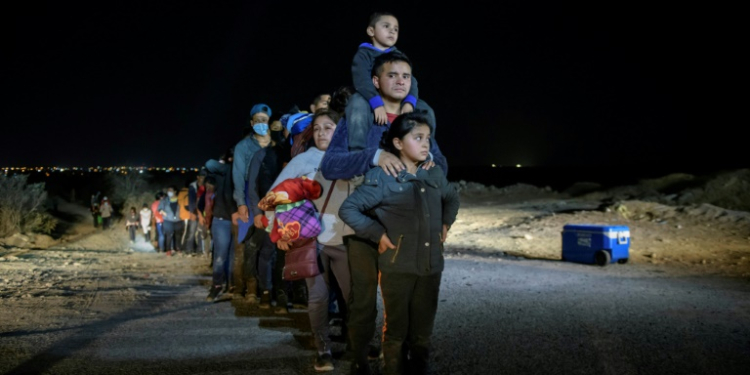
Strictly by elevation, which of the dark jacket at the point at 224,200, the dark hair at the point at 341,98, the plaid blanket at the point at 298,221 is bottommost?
the plaid blanket at the point at 298,221

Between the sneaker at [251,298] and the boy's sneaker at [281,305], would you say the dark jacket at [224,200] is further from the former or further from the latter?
the boy's sneaker at [281,305]

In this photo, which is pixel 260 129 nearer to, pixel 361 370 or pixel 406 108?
pixel 406 108

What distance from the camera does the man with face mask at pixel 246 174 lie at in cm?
658

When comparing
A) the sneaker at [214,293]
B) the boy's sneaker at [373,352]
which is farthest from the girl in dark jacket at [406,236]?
the sneaker at [214,293]

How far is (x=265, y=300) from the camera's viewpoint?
6.56 m

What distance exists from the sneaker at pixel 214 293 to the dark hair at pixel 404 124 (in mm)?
4158

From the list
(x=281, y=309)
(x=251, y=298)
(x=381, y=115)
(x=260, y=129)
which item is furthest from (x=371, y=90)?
(x=251, y=298)

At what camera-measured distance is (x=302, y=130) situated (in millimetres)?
5176

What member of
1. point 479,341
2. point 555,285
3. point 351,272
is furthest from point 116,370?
point 555,285

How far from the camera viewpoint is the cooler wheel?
10.2 meters

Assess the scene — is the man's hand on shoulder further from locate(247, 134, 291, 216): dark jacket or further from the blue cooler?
the blue cooler

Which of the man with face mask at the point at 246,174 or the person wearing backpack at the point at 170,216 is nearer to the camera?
the man with face mask at the point at 246,174

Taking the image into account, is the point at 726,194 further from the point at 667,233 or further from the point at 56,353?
the point at 56,353

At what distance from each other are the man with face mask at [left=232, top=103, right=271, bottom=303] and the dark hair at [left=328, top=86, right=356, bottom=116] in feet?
6.71
